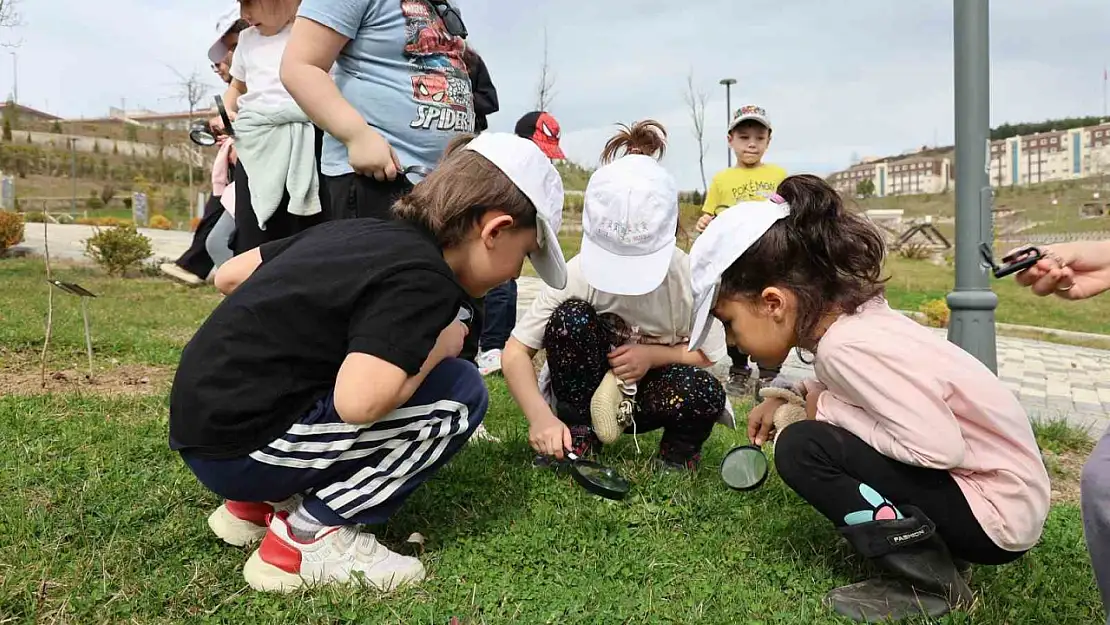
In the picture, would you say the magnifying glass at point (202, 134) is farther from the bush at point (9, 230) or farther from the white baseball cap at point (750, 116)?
the bush at point (9, 230)

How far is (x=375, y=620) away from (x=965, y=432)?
4.25 feet

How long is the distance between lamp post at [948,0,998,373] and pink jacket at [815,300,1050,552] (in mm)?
1472

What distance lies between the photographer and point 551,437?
2.36 meters

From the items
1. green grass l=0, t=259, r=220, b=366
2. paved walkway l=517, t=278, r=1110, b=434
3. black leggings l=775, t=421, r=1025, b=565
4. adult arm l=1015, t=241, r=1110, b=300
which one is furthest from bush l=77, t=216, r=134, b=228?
adult arm l=1015, t=241, r=1110, b=300

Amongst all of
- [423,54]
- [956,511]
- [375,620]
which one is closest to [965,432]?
[956,511]

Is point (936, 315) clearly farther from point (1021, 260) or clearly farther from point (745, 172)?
point (1021, 260)

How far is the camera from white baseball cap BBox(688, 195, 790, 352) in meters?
1.87

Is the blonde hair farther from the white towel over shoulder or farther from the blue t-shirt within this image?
the white towel over shoulder

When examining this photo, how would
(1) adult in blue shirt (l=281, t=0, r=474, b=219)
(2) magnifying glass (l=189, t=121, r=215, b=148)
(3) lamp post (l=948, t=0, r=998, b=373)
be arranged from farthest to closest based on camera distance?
(2) magnifying glass (l=189, t=121, r=215, b=148), (3) lamp post (l=948, t=0, r=998, b=373), (1) adult in blue shirt (l=281, t=0, r=474, b=219)

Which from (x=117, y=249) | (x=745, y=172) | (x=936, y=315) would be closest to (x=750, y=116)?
(x=745, y=172)

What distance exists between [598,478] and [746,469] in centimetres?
44

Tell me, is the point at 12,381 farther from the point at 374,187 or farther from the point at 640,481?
the point at 640,481

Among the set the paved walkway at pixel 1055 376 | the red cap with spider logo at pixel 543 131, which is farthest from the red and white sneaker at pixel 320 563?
the paved walkway at pixel 1055 376

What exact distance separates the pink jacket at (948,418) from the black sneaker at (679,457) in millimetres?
944
